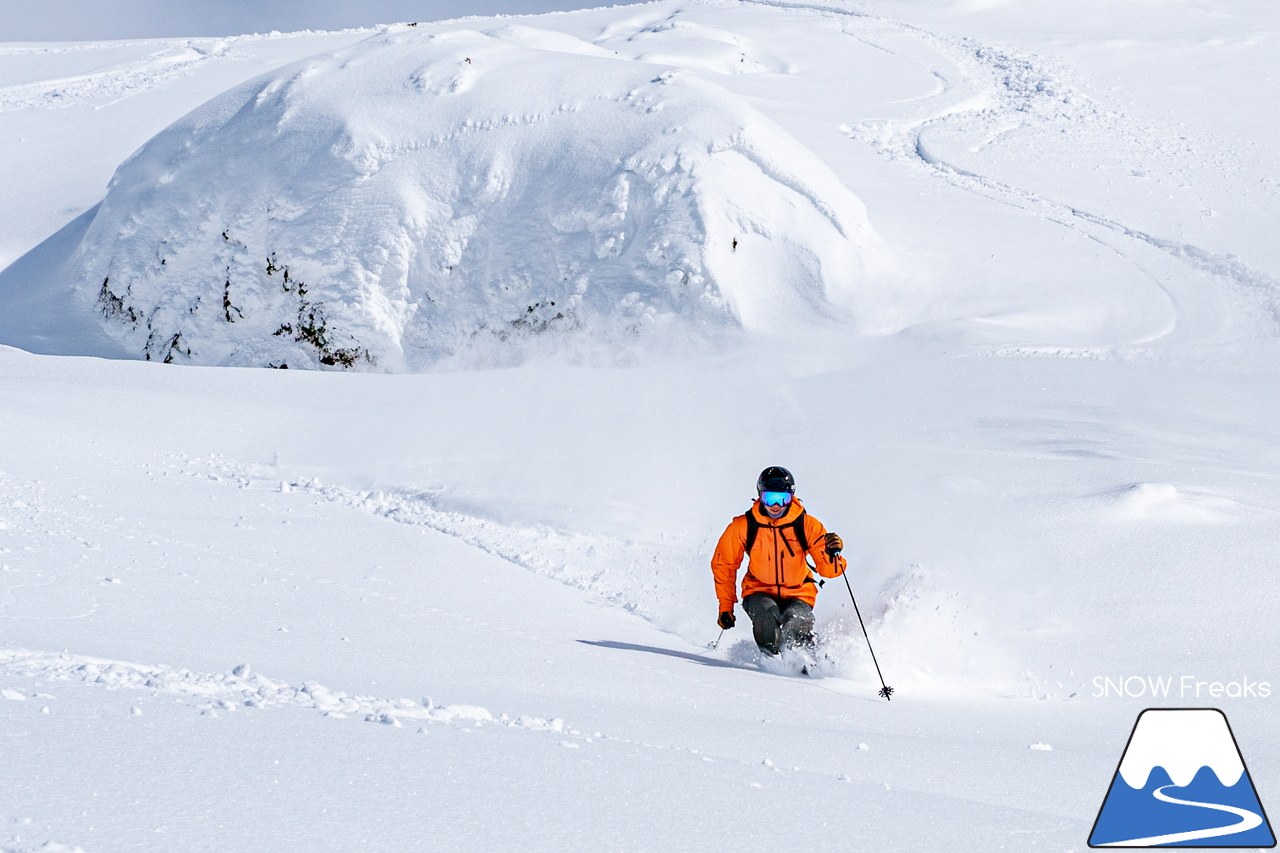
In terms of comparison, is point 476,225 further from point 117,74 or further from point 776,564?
point 117,74

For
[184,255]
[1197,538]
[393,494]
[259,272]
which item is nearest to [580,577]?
[393,494]

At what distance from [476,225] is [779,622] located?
1145 centimetres

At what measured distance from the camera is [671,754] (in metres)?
3.24

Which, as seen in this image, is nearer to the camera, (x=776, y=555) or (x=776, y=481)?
(x=776, y=481)

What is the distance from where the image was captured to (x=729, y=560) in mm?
6020

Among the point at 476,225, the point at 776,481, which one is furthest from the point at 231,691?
the point at 476,225

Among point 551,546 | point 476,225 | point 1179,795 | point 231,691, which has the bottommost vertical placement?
point 551,546

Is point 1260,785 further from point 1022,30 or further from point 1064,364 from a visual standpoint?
point 1022,30

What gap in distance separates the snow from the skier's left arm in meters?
0.50

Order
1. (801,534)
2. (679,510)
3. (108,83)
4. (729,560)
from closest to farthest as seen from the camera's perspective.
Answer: (801,534) < (729,560) < (679,510) < (108,83)

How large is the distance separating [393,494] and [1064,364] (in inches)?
334

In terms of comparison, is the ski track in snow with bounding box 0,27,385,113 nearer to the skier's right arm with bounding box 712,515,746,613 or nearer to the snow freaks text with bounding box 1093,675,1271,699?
the skier's right arm with bounding box 712,515,746,613

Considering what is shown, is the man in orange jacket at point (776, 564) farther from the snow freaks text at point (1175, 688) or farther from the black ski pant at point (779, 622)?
the snow freaks text at point (1175, 688)

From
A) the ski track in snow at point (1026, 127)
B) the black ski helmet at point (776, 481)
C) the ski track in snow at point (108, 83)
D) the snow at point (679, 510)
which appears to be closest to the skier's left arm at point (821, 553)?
the black ski helmet at point (776, 481)
